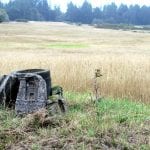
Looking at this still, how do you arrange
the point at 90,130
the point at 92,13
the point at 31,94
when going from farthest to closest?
1. the point at 92,13
2. the point at 31,94
3. the point at 90,130

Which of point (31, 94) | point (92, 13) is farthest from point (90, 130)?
point (92, 13)

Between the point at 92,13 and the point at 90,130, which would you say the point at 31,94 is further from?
the point at 92,13

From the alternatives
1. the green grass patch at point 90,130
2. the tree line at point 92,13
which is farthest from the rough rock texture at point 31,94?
the tree line at point 92,13

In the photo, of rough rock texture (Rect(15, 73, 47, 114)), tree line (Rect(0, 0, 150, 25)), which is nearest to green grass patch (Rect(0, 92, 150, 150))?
rough rock texture (Rect(15, 73, 47, 114))

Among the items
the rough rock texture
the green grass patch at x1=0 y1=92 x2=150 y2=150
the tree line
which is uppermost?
the rough rock texture

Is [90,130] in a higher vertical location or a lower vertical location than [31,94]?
lower

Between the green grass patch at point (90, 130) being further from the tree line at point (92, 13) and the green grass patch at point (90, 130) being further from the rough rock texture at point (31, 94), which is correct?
the tree line at point (92, 13)

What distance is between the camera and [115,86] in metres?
10.9

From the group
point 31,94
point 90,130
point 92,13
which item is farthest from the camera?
point 92,13

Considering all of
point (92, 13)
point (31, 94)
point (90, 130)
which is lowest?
point (92, 13)

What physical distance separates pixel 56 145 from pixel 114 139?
691 millimetres

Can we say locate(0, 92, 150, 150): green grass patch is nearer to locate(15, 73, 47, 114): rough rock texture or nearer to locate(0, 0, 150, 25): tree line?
locate(15, 73, 47, 114): rough rock texture

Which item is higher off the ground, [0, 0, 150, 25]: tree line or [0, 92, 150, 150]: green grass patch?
[0, 92, 150, 150]: green grass patch

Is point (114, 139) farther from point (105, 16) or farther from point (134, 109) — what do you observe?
point (105, 16)
